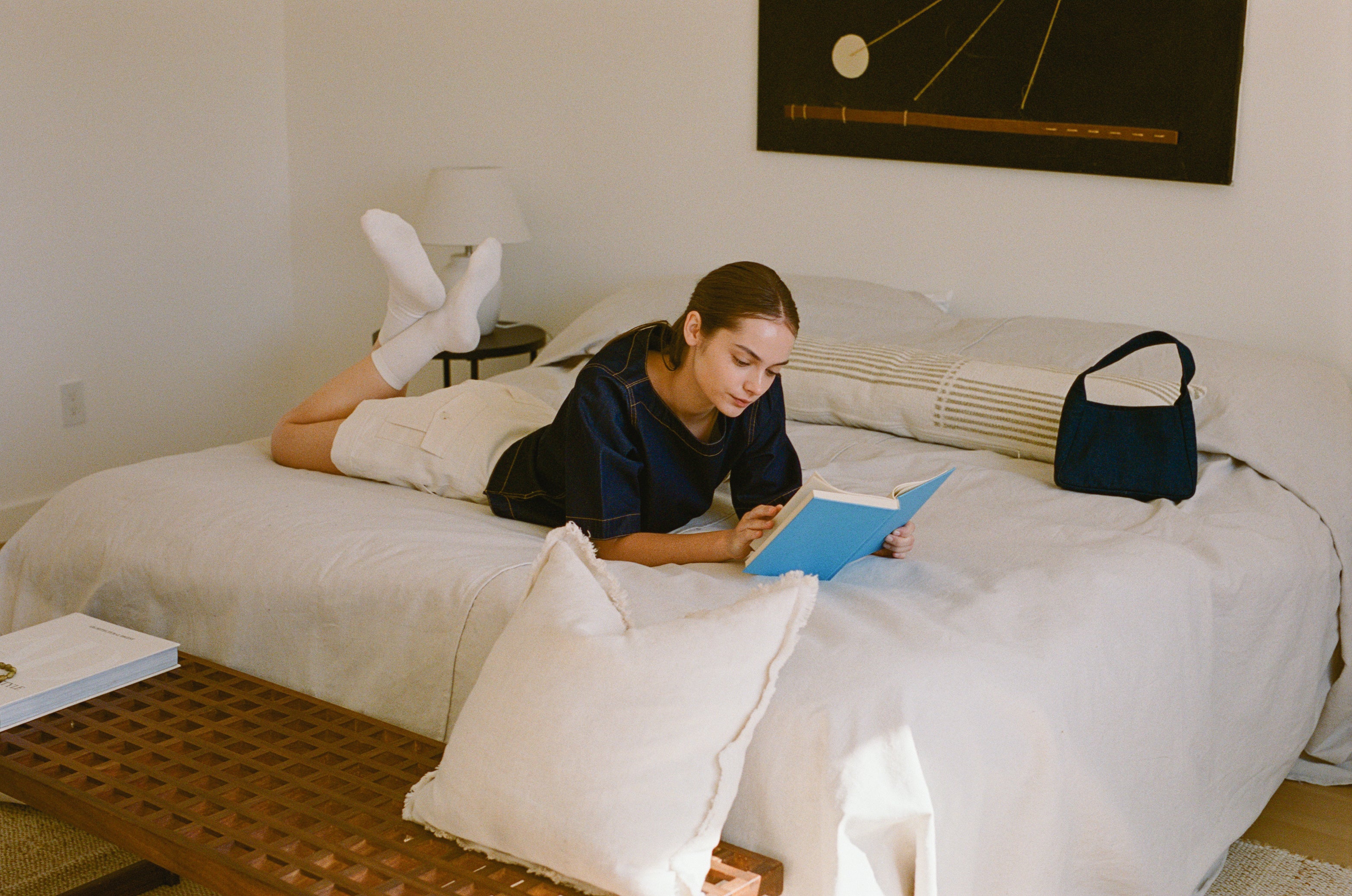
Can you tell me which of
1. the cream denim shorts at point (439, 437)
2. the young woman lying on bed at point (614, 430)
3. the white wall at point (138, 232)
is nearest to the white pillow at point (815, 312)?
the young woman lying on bed at point (614, 430)

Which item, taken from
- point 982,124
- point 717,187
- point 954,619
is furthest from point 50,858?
point 982,124

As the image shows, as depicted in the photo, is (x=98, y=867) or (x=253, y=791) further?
(x=98, y=867)

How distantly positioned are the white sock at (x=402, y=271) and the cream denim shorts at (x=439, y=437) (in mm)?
247

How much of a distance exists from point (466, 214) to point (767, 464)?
1589 mm

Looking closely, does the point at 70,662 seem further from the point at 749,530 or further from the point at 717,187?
the point at 717,187

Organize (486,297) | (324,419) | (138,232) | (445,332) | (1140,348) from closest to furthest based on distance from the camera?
(1140,348) → (324,419) → (445,332) → (486,297) → (138,232)

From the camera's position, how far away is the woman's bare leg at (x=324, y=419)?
2.16m

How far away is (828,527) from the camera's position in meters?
1.48

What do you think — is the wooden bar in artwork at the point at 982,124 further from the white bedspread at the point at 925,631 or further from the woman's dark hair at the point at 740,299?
the woman's dark hair at the point at 740,299

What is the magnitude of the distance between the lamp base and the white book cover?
1.47 metres

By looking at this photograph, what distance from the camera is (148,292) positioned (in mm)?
3570

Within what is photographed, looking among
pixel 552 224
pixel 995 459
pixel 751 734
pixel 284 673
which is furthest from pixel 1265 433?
pixel 552 224

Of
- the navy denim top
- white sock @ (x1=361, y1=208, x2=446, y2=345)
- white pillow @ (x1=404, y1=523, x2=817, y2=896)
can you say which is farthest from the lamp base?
white pillow @ (x1=404, y1=523, x2=817, y2=896)

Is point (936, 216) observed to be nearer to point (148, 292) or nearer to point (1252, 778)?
point (1252, 778)
